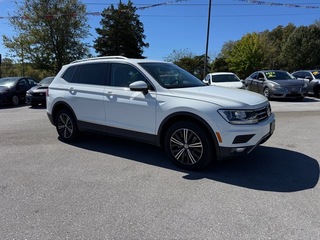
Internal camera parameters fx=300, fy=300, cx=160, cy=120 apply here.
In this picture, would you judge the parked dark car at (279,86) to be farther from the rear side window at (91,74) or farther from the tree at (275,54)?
the tree at (275,54)

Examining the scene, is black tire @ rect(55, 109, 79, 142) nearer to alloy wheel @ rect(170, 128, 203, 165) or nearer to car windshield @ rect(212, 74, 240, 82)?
alloy wheel @ rect(170, 128, 203, 165)

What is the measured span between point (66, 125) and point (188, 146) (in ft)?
10.4

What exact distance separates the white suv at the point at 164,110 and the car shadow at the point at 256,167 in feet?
1.01

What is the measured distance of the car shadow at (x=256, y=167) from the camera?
4.21 m

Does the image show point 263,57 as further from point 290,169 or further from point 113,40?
point 290,169

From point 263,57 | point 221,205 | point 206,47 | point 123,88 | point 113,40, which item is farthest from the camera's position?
point 263,57

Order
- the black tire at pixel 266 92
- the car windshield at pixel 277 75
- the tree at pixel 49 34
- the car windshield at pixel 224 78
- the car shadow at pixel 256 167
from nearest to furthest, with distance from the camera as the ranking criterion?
1. the car shadow at pixel 256 167
2. the black tire at pixel 266 92
3. the car windshield at pixel 277 75
4. the car windshield at pixel 224 78
5. the tree at pixel 49 34

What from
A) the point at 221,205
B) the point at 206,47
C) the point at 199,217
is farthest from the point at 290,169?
the point at 206,47

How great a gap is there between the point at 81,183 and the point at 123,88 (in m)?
1.89

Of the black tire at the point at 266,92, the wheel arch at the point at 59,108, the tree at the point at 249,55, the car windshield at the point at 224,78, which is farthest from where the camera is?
the tree at the point at 249,55

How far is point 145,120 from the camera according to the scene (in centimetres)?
509

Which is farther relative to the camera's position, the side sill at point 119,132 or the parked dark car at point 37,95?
the parked dark car at point 37,95

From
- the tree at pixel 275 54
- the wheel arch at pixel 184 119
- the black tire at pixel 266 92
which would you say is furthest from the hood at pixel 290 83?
the tree at pixel 275 54

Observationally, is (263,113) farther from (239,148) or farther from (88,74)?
(88,74)
